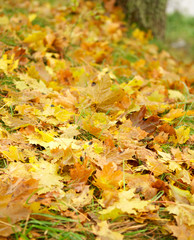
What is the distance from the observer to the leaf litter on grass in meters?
0.98

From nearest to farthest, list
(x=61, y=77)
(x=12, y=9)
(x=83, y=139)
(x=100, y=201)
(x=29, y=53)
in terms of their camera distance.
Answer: (x=100, y=201), (x=83, y=139), (x=61, y=77), (x=29, y=53), (x=12, y=9)

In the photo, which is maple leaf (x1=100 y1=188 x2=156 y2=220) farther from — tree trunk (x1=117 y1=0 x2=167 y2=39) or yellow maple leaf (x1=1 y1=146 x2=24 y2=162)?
tree trunk (x1=117 y1=0 x2=167 y2=39)

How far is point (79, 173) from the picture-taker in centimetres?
113

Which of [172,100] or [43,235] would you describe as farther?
[172,100]

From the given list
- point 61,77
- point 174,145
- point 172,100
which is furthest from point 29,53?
point 174,145

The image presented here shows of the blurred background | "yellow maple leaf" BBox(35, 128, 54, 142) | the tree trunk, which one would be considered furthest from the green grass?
the blurred background

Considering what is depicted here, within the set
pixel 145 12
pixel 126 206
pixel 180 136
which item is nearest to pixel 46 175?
pixel 126 206

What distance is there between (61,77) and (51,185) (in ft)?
3.68

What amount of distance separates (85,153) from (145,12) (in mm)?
3182

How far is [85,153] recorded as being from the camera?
1.23 m

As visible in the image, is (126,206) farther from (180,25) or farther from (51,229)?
(180,25)

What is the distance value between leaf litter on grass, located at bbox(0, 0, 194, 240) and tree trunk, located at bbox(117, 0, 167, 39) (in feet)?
Result: 5.86

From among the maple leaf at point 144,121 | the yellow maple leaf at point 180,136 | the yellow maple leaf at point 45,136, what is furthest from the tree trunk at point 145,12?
the yellow maple leaf at point 45,136

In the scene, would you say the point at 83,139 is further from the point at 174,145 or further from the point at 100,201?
the point at 174,145
